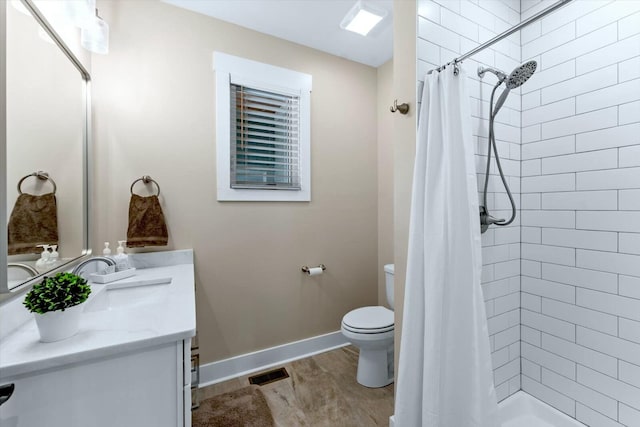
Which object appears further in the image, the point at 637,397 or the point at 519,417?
the point at 519,417

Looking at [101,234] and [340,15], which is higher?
[340,15]

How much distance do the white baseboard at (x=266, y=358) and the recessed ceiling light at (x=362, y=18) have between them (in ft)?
7.84

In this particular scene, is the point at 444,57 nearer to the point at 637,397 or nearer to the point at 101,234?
the point at 637,397

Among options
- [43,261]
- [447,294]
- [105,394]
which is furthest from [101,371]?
[447,294]

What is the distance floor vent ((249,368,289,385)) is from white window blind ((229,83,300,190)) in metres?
1.38

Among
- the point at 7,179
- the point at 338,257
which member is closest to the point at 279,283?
the point at 338,257

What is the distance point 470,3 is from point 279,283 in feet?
6.99

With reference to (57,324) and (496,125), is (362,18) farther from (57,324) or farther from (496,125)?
(57,324)

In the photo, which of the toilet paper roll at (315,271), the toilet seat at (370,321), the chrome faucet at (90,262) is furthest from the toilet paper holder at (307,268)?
the chrome faucet at (90,262)

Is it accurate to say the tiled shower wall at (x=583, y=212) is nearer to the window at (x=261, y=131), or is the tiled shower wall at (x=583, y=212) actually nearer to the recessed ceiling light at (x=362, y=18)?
the recessed ceiling light at (x=362, y=18)

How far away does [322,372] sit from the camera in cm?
205

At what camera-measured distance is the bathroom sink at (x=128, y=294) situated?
4.14 feet

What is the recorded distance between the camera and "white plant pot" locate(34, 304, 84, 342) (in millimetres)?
807

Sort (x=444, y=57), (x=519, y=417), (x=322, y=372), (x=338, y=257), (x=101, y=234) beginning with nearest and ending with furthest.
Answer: (x=444, y=57) → (x=519, y=417) → (x=101, y=234) → (x=322, y=372) → (x=338, y=257)
